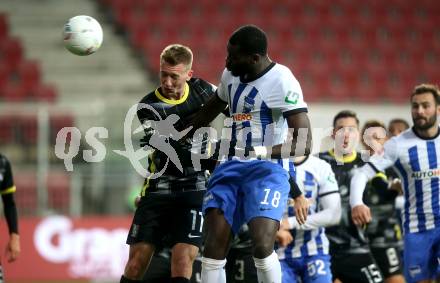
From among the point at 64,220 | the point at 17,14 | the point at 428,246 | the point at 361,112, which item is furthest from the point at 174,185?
the point at 17,14

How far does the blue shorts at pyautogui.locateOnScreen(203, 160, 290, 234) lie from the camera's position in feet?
19.0

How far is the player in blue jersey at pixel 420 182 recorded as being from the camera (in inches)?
299

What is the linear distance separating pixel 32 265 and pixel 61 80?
5.77 meters

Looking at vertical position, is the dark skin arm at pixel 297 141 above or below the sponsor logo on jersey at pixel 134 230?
above

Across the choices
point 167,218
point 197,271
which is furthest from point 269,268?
point 197,271

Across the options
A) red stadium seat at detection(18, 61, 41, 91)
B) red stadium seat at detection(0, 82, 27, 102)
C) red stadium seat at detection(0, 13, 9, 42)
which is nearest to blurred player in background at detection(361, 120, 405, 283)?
red stadium seat at detection(0, 82, 27, 102)

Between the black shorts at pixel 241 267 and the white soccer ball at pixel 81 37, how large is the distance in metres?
2.21

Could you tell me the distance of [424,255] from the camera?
757 centimetres

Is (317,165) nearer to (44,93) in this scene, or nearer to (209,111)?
(209,111)

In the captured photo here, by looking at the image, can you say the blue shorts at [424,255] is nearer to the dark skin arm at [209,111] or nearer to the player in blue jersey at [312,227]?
the player in blue jersey at [312,227]

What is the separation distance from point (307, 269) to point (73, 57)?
13248mm

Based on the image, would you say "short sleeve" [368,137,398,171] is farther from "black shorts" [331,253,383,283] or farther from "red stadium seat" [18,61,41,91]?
"red stadium seat" [18,61,41,91]

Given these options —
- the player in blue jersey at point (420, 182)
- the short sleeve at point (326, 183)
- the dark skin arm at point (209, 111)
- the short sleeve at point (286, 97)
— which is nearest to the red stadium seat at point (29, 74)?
the short sleeve at point (326, 183)

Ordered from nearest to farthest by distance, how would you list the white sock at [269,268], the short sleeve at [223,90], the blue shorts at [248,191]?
the white sock at [269,268]
the blue shorts at [248,191]
the short sleeve at [223,90]
